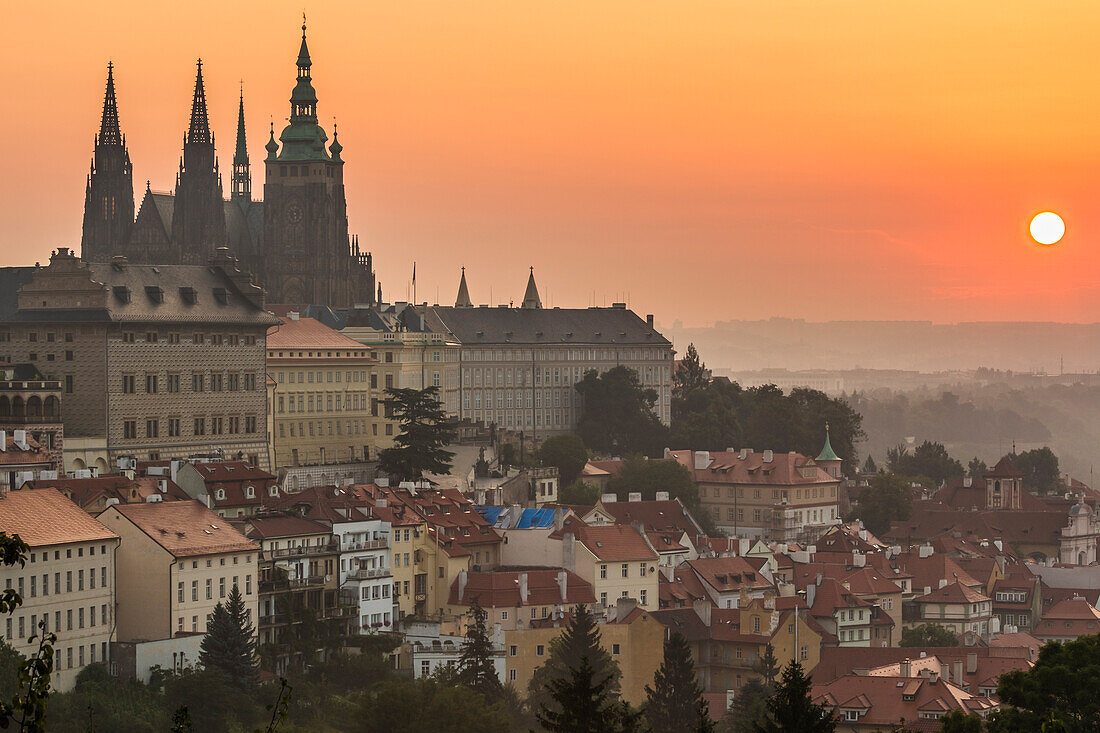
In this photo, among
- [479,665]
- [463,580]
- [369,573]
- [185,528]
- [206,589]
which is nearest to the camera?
[206,589]

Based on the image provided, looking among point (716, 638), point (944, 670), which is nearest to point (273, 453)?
point (716, 638)

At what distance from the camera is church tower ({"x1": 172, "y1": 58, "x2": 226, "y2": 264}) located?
166750mm

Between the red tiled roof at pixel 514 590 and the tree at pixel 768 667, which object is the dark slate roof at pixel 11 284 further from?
the tree at pixel 768 667

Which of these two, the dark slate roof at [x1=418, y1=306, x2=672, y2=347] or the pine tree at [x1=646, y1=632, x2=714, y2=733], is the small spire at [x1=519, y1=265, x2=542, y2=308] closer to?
the dark slate roof at [x1=418, y1=306, x2=672, y2=347]

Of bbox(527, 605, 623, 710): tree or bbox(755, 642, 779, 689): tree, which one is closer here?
bbox(527, 605, 623, 710): tree

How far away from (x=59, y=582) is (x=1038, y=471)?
124529mm

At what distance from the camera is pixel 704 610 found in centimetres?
9069

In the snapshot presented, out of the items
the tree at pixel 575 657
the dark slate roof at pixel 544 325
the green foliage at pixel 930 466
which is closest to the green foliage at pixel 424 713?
the tree at pixel 575 657

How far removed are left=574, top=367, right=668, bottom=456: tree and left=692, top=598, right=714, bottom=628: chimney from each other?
52.6 metres

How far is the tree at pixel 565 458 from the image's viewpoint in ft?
416

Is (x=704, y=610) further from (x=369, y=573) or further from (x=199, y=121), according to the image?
(x=199, y=121)

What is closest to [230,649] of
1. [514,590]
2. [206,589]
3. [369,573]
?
[206,589]

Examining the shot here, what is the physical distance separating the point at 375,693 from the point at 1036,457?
121 metres

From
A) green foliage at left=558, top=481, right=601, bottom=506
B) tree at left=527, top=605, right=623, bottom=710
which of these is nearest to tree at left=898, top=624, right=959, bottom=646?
green foliage at left=558, top=481, right=601, bottom=506
